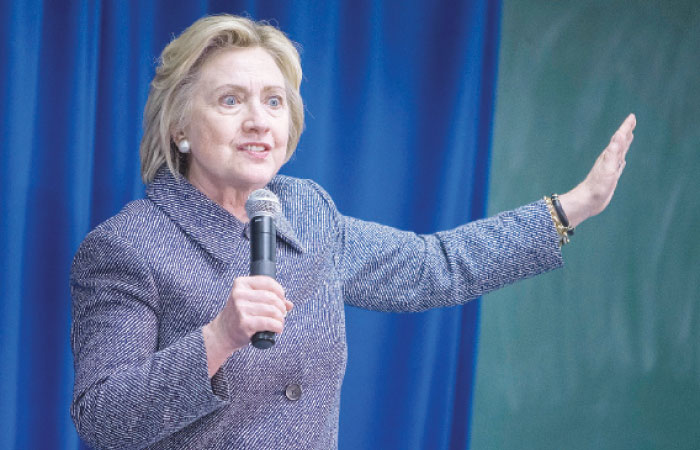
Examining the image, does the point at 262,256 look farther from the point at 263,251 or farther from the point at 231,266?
the point at 231,266

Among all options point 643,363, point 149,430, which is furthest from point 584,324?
point 149,430

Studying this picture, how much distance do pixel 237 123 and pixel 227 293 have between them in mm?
358

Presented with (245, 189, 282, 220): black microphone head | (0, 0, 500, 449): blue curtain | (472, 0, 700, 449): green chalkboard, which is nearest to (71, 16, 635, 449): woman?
(245, 189, 282, 220): black microphone head

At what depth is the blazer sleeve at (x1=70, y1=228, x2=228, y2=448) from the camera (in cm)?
139

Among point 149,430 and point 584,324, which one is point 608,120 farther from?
point 149,430

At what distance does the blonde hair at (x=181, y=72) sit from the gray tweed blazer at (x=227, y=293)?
77 mm

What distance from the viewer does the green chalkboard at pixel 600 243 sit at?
9.85 ft

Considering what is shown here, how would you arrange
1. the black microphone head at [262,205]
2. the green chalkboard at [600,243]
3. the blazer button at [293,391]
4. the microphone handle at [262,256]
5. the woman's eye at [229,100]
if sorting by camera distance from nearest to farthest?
the microphone handle at [262,256] < the black microphone head at [262,205] < the blazer button at [293,391] < the woman's eye at [229,100] < the green chalkboard at [600,243]

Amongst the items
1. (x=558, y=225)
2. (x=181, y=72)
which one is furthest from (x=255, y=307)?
(x=558, y=225)

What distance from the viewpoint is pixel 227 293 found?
1.64 meters

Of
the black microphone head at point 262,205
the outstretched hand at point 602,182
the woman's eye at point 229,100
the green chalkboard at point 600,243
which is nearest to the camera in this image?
the black microphone head at point 262,205

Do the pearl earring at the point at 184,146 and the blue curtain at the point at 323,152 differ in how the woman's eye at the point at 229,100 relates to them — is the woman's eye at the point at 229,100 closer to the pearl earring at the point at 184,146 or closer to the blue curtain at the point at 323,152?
the pearl earring at the point at 184,146

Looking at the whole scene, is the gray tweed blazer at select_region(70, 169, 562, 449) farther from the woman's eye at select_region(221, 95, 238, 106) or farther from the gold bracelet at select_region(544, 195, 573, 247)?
the woman's eye at select_region(221, 95, 238, 106)

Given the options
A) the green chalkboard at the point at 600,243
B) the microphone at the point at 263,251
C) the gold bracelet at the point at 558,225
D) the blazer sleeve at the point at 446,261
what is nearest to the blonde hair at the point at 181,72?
the blazer sleeve at the point at 446,261
